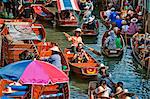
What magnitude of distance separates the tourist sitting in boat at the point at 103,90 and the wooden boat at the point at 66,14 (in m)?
11.4

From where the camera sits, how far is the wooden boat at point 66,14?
28.9 meters

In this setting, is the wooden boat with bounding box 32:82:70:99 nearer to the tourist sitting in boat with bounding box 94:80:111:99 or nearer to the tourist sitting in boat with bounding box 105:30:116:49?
the tourist sitting in boat with bounding box 94:80:111:99

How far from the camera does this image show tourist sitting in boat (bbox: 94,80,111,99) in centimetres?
1738

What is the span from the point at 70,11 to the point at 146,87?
33.8 ft

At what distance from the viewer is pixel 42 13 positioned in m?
31.4

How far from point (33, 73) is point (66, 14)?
15.0 meters

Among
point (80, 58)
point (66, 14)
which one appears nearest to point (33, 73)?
point (80, 58)

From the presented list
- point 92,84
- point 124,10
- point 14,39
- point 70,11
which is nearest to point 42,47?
point 14,39

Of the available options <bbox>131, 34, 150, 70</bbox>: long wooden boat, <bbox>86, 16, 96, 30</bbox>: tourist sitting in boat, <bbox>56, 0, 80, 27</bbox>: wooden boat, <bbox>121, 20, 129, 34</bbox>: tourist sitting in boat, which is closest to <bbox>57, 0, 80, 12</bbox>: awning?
<bbox>56, 0, 80, 27</bbox>: wooden boat

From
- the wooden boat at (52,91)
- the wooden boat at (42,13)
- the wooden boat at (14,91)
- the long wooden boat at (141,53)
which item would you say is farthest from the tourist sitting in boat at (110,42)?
the wooden boat at (14,91)

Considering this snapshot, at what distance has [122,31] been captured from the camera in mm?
27438

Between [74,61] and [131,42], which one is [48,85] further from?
[131,42]

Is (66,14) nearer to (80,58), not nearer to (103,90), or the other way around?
(80,58)

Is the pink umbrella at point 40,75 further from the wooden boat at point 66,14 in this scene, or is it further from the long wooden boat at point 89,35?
the wooden boat at point 66,14
